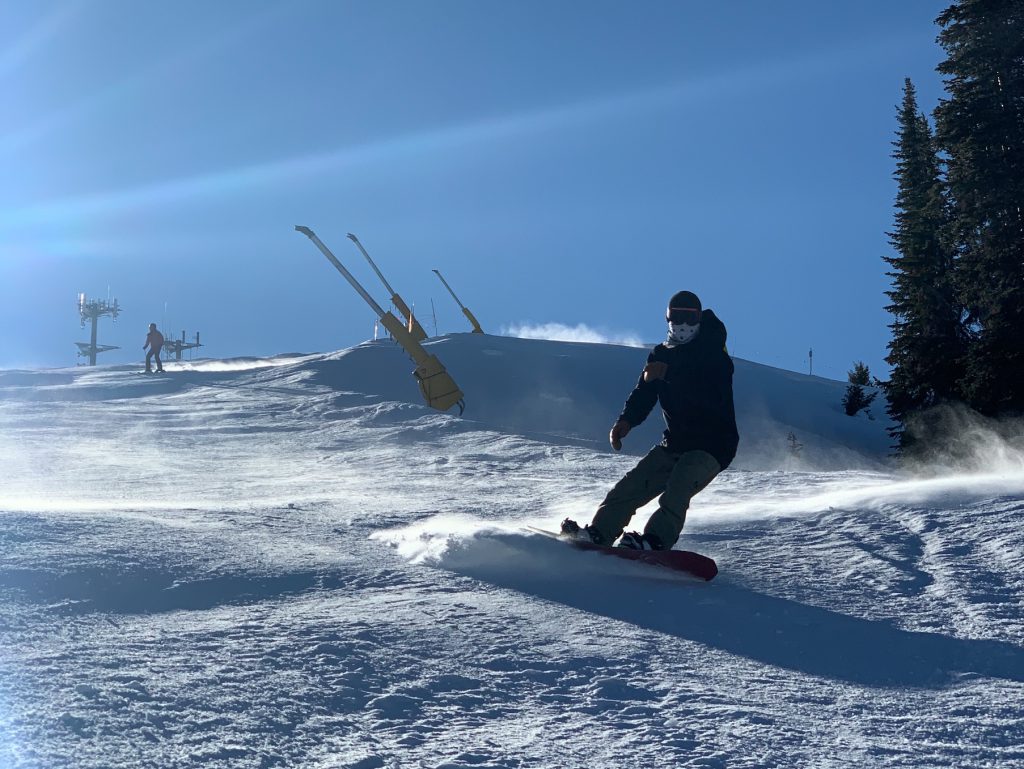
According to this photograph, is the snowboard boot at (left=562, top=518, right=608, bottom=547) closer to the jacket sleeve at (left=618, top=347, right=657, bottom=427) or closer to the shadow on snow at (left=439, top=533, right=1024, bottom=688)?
the shadow on snow at (left=439, top=533, right=1024, bottom=688)

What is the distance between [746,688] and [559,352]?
30.6 meters

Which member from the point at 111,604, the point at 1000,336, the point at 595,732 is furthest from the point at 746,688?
the point at 1000,336

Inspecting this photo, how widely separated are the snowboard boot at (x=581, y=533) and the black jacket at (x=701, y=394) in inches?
28.6

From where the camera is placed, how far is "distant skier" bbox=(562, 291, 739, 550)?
5.40 m

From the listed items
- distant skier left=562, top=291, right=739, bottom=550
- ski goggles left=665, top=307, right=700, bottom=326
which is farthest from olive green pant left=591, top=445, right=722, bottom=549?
ski goggles left=665, top=307, right=700, bottom=326

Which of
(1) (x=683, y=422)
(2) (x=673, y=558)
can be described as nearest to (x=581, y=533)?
(2) (x=673, y=558)

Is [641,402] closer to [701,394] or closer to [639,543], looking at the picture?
[701,394]

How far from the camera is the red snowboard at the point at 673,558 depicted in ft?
15.4

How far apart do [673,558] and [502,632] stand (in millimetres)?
1490

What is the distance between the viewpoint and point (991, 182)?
75.3ft

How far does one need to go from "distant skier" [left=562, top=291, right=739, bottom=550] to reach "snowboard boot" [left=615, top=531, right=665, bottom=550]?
267 mm

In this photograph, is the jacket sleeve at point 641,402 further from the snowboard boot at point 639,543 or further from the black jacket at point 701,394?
the snowboard boot at point 639,543

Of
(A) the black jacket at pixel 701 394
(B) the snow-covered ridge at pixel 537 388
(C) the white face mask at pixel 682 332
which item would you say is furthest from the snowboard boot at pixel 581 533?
(B) the snow-covered ridge at pixel 537 388

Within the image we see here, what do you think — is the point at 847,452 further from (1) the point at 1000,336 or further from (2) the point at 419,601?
(2) the point at 419,601
